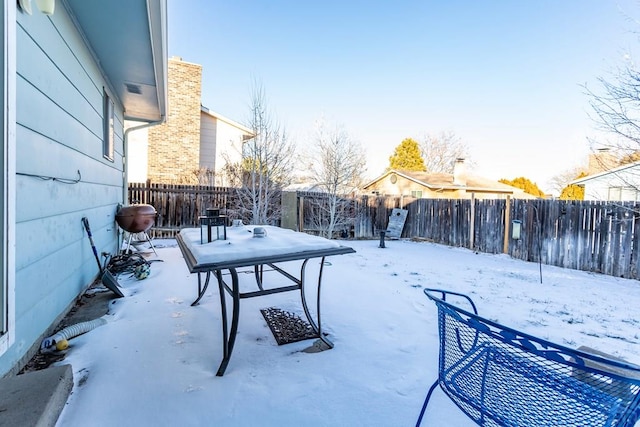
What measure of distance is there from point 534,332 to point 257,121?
21.4 feet

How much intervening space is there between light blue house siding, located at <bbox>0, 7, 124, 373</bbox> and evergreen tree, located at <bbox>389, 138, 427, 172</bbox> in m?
21.8

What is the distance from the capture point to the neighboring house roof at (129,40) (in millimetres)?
2613

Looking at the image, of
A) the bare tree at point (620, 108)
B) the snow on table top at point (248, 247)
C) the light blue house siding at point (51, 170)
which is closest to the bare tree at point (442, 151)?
the bare tree at point (620, 108)

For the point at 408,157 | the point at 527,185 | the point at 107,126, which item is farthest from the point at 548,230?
the point at 527,185

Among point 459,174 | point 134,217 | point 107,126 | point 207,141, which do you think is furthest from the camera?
point 459,174

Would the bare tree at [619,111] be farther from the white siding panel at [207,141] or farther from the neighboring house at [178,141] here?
the white siding panel at [207,141]

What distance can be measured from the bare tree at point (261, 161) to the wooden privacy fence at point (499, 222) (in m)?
0.70

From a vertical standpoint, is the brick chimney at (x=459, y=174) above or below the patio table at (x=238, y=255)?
above

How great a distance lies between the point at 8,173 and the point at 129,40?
98.8 inches

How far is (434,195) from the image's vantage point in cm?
1664

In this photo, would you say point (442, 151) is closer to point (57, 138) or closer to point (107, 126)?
point (107, 126)

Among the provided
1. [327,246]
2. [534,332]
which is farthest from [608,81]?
[327,246]

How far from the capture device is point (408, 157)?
23.4 meters

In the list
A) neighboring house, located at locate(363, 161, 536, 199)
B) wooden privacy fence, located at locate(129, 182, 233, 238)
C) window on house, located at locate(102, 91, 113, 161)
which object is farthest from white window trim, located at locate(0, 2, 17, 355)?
neighboring house, located at locate(363, 161, 536, 199)
